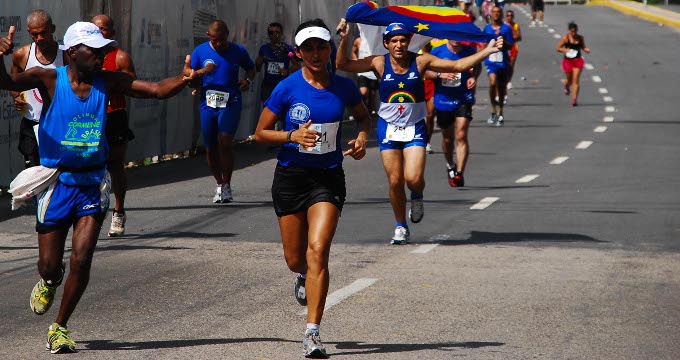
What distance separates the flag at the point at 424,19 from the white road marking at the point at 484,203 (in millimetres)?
1968

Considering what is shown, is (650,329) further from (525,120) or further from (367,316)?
(525,120)

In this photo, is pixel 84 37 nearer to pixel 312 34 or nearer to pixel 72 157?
pixel 72 157

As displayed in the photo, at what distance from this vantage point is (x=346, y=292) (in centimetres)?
955

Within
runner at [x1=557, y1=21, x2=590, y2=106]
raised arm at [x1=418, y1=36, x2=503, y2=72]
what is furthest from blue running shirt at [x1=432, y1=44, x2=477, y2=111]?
runner at [x1=557, y1=21, x2=590, y2=106]

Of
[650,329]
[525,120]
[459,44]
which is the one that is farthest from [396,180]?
[525,120]

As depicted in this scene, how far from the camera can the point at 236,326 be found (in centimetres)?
826

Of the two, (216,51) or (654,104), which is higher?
(216,51)

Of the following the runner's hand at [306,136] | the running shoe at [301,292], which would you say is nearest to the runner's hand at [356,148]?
the runner's hand at [306,136]

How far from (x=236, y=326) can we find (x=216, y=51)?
722 cm

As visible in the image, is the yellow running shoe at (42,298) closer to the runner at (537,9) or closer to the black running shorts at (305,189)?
the black running shorts at (305,189)

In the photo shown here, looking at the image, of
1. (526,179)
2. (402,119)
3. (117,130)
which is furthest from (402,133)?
(526,179)

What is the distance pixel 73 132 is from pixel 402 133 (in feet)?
16.8

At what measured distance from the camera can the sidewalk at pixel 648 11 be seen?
58706mm

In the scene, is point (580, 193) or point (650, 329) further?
point (580, 193)
